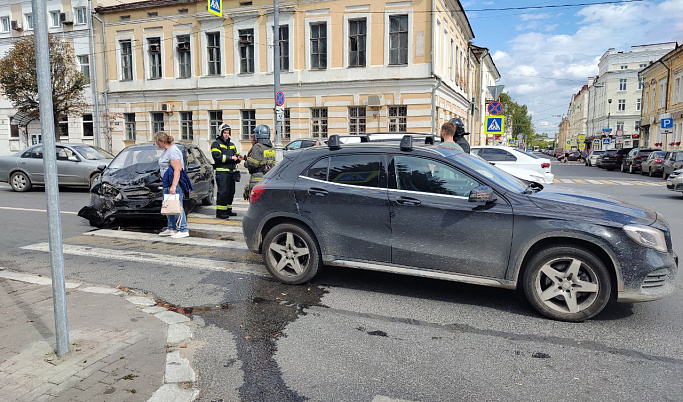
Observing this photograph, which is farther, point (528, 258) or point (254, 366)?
point (528, 258)

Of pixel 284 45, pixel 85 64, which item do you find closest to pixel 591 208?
pixel 284 45

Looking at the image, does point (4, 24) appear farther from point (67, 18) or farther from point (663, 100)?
point (663, 100)

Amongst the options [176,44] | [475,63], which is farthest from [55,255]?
[475,63]

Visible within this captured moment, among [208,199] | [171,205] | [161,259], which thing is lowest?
[161,259]

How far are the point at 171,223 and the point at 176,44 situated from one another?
2544 cm

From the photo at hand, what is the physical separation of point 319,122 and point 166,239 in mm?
21047

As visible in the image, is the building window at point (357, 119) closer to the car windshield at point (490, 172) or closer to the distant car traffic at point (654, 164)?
the distant car traffic at point (654, 164)

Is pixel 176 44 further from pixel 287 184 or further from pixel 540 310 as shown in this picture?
pixel 540 310

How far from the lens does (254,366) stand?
3.73 meters

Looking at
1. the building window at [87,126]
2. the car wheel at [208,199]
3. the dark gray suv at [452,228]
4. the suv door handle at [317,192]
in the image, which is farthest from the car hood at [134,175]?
the building window at [87,126]

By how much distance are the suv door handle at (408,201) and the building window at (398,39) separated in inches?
889

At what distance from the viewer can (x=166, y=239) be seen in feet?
26.6

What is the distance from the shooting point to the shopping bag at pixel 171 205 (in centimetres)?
794

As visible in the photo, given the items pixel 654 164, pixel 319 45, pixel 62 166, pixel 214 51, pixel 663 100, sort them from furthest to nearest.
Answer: pixel 663 100 → pixel 214 51 → pixel 319 45 → pixel 654 164 → pixel 62 166
